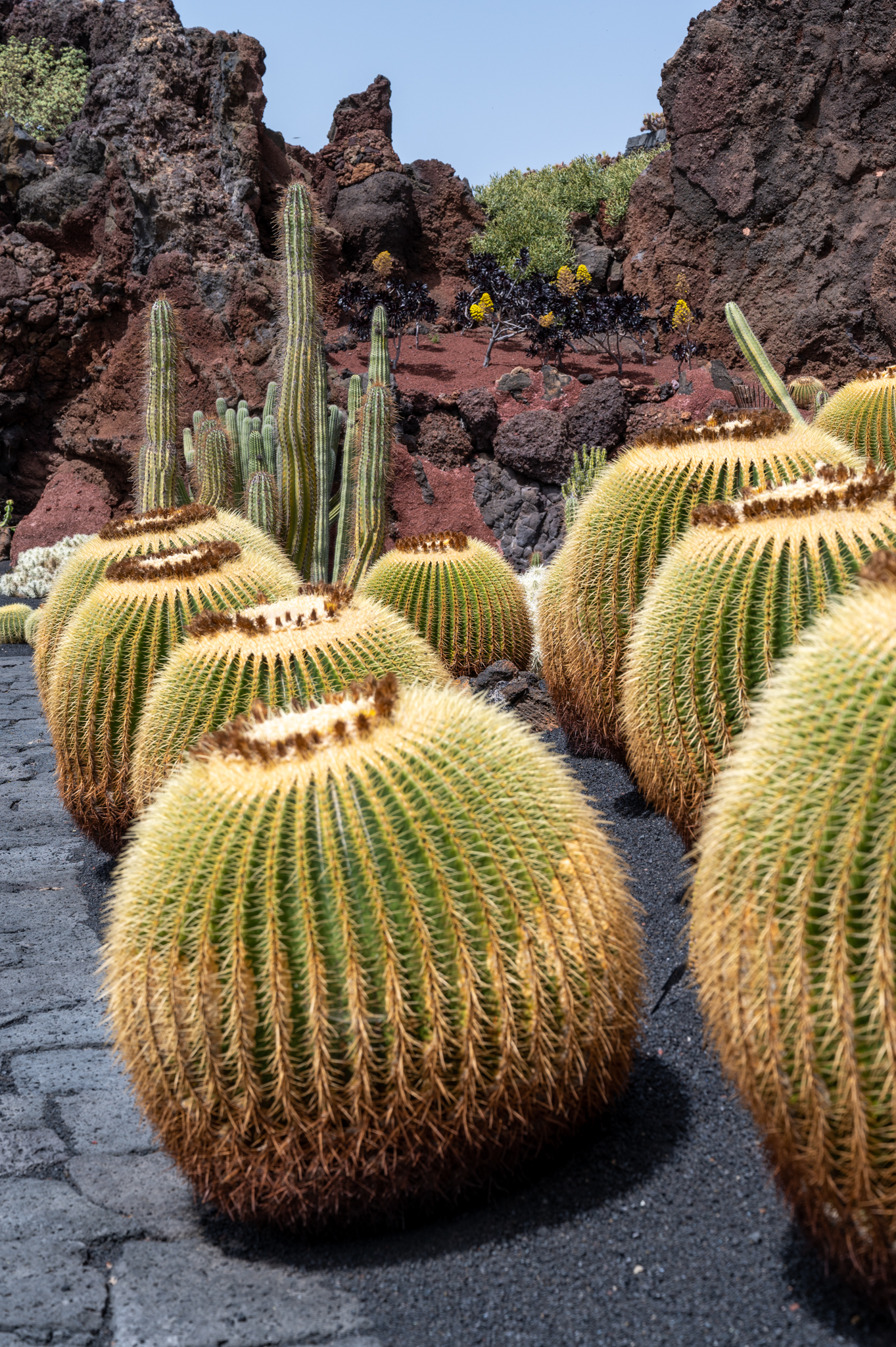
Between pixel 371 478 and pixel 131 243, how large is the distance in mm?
8364

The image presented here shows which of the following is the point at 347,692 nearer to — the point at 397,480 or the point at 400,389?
the point at 397,480

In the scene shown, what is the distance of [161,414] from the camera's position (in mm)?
8438

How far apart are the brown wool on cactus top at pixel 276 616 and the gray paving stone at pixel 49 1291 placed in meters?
1.81

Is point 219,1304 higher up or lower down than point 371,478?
lower down

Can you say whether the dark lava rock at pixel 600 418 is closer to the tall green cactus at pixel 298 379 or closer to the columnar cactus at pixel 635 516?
the tall green cactus at pixel 298 379

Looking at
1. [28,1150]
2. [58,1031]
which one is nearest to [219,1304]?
[28,1150]

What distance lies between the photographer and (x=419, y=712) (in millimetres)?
2398

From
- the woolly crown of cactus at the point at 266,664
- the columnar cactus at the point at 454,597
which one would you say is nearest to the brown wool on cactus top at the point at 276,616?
the woolly crown of cactus at the point at 266,664

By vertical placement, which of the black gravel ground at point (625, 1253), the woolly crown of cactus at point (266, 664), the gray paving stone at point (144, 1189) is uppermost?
the woolly crown of cactus at point (266, 664)

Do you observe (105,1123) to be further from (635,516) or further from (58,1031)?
(635,516)

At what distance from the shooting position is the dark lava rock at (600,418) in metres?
12.7

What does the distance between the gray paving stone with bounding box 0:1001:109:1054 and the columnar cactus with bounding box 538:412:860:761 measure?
87.0 inches

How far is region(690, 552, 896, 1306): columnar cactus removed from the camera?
1605 millimetres

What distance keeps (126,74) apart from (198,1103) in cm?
1602
